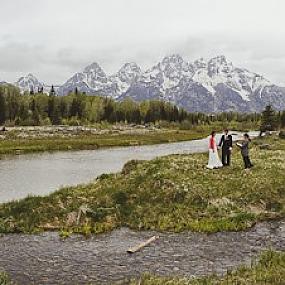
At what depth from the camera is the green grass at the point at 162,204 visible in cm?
2464

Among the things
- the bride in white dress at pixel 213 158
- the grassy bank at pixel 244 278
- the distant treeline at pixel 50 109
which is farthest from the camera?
the distant treeline at pixel 50 109

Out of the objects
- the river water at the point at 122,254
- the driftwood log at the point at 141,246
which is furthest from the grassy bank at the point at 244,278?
the driftwood log at the point at 141,246

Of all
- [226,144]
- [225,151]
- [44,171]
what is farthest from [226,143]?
[44,171]

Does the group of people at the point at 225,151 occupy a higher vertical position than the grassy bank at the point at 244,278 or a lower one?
higher

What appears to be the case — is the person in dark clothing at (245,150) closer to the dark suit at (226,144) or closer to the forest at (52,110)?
the dark suit at (226,144)

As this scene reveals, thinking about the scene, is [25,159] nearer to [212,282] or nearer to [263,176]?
[263,176]

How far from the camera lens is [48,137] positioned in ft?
340

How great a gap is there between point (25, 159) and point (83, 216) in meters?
44.4

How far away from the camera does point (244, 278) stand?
54.1 feet

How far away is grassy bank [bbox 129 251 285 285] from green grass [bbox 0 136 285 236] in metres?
5.99

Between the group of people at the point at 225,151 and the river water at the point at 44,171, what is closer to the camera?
the group of people at the point at 225,151

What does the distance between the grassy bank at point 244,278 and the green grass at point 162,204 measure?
19.7 ft

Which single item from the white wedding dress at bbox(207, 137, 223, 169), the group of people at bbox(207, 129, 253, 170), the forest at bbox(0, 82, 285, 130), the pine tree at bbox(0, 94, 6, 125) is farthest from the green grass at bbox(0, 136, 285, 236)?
the pine tree at bbox(0, 94, 6, 125)

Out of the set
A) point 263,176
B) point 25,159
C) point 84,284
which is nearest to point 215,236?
point 84,284
